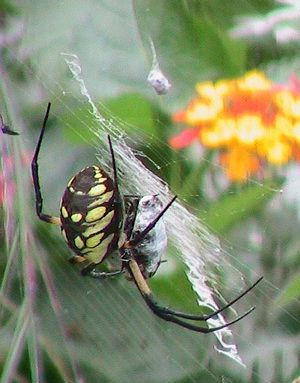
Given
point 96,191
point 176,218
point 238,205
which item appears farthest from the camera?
point 238,205

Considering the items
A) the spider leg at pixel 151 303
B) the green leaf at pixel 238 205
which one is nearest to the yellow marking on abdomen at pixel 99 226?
the spider leg at pixel 151 303

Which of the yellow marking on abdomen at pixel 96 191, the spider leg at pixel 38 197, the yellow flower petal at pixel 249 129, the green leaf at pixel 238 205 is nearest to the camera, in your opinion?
the yellow marking on abdomen at pixel 96 191

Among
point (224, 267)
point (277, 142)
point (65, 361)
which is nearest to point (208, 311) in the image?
point (224, 267)

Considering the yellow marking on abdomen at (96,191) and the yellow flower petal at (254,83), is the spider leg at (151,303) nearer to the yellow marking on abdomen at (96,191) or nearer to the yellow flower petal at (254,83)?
the yellow marking on abdomen at (96,191)

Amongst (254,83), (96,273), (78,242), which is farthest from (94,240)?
(254,83)

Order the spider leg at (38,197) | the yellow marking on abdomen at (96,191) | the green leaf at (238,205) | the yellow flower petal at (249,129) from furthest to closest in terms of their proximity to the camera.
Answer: the yellow flower petal at (249,129)
the green leaf at (238,205)
the spider leg at (38,197)
the yellow marking on abdomen at (96,191)

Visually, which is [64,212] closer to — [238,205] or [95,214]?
[95,214]
